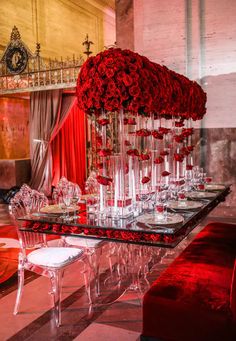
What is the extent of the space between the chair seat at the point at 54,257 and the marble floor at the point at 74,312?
1.49ft

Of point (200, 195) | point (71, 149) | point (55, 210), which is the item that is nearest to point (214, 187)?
point (200, 195)

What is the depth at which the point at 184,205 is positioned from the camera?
339cm

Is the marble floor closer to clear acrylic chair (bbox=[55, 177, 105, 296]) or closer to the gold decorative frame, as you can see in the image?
clear acrylic chair (bbox=[55, 177, 105, 296])

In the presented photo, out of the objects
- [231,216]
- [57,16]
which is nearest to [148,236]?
[231,216]

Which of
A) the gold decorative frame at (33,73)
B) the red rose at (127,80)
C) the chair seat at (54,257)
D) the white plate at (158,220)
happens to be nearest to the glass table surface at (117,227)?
the white plate at (158,220)

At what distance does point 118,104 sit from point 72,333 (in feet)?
5.47

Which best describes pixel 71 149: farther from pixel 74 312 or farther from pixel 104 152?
pixel 104 152

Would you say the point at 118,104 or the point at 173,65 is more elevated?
the point at 173,65

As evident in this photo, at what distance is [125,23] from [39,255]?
547 centimetres

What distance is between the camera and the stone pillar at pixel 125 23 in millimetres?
7281

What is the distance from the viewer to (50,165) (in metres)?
9.03

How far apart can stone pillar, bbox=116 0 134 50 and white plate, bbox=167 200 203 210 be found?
4.54m

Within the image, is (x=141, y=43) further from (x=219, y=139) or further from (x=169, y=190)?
(x=169, y=190)

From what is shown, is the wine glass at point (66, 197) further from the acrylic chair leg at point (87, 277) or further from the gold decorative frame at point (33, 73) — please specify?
the gold decorative frame at point (33, 73)
